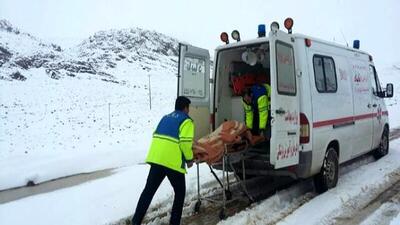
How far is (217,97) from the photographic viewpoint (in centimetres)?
790

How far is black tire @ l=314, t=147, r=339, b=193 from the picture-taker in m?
7.21

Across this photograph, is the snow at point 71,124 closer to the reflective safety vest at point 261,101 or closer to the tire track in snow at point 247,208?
the tire track in snow at point 247,208

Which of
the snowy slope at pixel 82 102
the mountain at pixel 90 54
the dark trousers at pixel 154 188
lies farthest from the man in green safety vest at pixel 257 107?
the mountain at pixel 90 54

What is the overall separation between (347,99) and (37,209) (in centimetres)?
560

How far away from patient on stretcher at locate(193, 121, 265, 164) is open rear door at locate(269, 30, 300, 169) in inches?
25.8

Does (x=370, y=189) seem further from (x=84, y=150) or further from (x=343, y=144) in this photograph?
(x=84, y=150)

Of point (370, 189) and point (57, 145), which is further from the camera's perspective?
point (57, 145)

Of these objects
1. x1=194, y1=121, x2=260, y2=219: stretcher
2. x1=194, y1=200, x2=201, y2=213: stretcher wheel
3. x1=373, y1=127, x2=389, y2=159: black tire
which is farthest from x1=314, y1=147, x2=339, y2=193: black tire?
x1=373, y1=127, x2=389, y2=159: black tire

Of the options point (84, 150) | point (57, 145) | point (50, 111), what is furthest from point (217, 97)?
point (50, 111)

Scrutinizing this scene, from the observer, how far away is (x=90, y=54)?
1949 inches

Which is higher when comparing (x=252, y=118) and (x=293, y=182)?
(x=252, y=118)

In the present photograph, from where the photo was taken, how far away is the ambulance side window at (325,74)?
278 inches

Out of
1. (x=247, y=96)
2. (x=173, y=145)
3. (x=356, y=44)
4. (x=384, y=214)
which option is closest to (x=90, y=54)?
(x=356, y=44)

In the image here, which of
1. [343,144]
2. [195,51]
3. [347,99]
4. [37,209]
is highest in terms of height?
[195,51]
